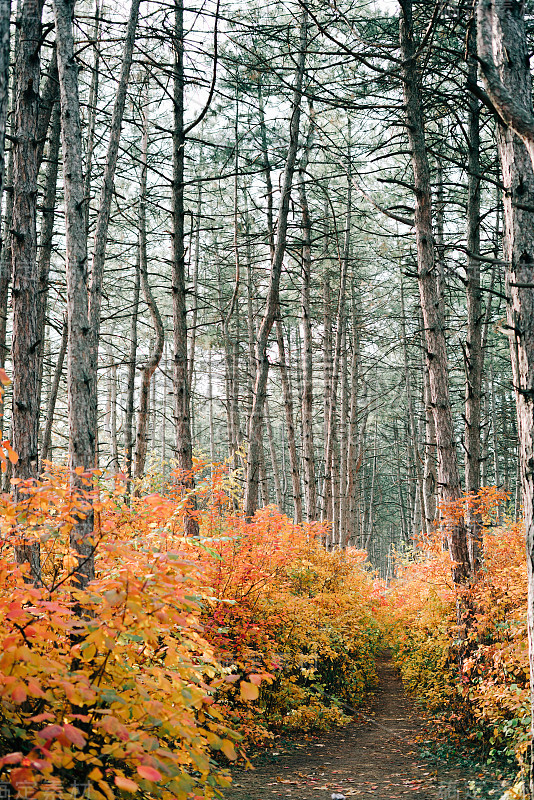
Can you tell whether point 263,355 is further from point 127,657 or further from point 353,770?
point 127,657

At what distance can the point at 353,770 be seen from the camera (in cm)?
618

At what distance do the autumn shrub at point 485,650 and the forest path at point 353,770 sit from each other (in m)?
0.59

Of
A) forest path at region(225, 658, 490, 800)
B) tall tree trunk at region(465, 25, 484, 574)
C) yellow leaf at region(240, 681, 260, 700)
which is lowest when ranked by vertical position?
forest path at region(225, 658, 490, 800)

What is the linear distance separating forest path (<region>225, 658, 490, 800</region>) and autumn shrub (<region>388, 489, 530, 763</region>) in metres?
0.59

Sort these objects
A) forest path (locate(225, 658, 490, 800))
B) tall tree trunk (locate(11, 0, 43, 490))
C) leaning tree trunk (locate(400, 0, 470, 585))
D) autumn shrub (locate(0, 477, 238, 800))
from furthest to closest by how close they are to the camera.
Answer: leaning tree trunk (locate(400, 0, 470, 585)) < forest path (locate(225, 658, 490, 800)) < tall tree trunk (locate(11, 0, 43, 490)) < autumn shrub (locate(0, 477, 238, 800))

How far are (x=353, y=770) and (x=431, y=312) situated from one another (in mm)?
5389

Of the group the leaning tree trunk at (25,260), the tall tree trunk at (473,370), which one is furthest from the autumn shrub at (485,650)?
the leaning tree trunk at (25,260)

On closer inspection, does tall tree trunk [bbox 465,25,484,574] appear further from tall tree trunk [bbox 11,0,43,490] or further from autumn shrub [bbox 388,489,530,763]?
tall tree trunk [bbox 11,0,43,490]

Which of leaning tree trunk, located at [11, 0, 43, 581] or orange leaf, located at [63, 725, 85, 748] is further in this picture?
leaning tree trunk, located at [11, 0, 43, 581]

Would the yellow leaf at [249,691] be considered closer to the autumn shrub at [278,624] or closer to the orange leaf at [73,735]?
the orange leaf at [73,735]

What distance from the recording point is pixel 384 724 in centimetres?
814

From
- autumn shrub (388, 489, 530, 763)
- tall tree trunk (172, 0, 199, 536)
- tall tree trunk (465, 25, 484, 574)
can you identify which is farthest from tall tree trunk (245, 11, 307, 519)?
autumn shrub (388, 489, 530, 763)

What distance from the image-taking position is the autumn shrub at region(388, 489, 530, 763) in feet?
16.5

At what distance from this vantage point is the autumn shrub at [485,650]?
504 centimetres
